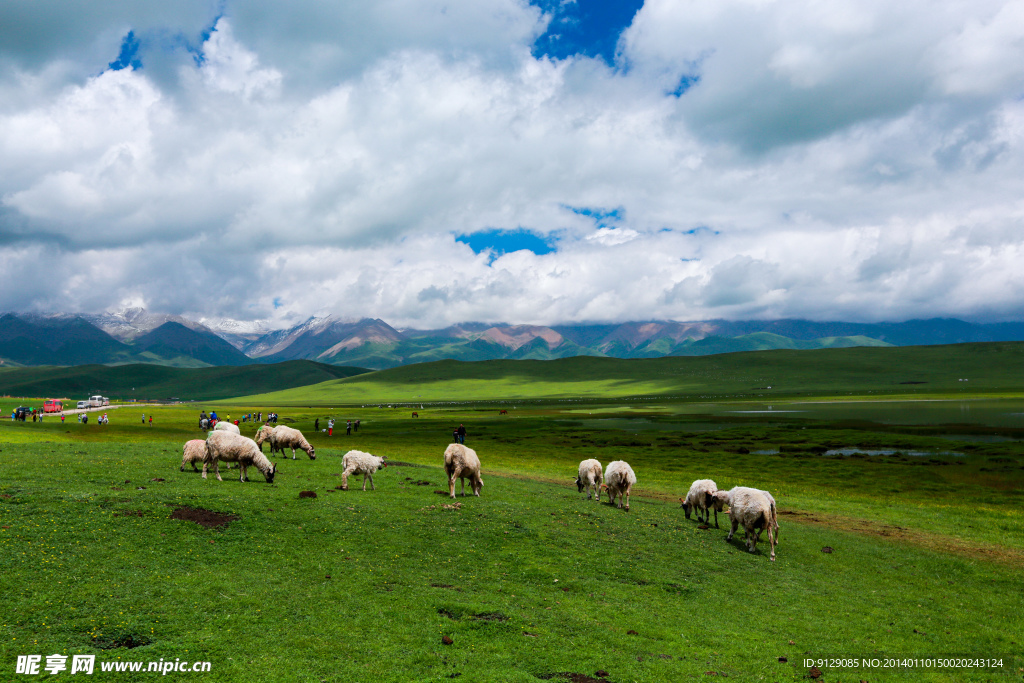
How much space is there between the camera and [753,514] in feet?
72.3

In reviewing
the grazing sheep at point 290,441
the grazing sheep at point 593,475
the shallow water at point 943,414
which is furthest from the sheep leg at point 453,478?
the shallow water at point 943,414

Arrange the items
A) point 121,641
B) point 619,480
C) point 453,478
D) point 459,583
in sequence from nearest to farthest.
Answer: point 121,641, point 459,583, point 453,478, point 619,480

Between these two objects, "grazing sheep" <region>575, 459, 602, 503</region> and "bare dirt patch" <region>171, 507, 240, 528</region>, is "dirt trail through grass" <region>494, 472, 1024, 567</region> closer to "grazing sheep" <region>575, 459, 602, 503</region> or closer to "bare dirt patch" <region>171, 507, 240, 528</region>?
"grazing sheep" <region>575, 459, 602, 503</region>

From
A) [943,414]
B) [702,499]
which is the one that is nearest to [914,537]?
[702,499]

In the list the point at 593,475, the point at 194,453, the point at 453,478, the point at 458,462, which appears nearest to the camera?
the point at 453,478

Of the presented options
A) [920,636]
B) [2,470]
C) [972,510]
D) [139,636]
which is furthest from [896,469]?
[2,470]

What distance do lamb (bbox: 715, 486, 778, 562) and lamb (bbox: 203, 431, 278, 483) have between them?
22.5 m

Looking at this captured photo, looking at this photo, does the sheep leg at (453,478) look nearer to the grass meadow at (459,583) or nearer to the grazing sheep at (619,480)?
the grass meadow at (459,583)

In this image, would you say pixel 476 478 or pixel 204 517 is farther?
pixel 476 478

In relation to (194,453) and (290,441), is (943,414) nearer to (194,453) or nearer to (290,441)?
(290,441)

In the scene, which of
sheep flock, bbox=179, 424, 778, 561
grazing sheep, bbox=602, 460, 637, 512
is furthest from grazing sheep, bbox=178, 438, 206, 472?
grazing sheep, bbox=602, 460, 637, 512

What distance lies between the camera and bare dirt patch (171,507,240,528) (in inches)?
679

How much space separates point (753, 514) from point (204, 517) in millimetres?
21638

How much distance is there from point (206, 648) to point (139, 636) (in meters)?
1.54
